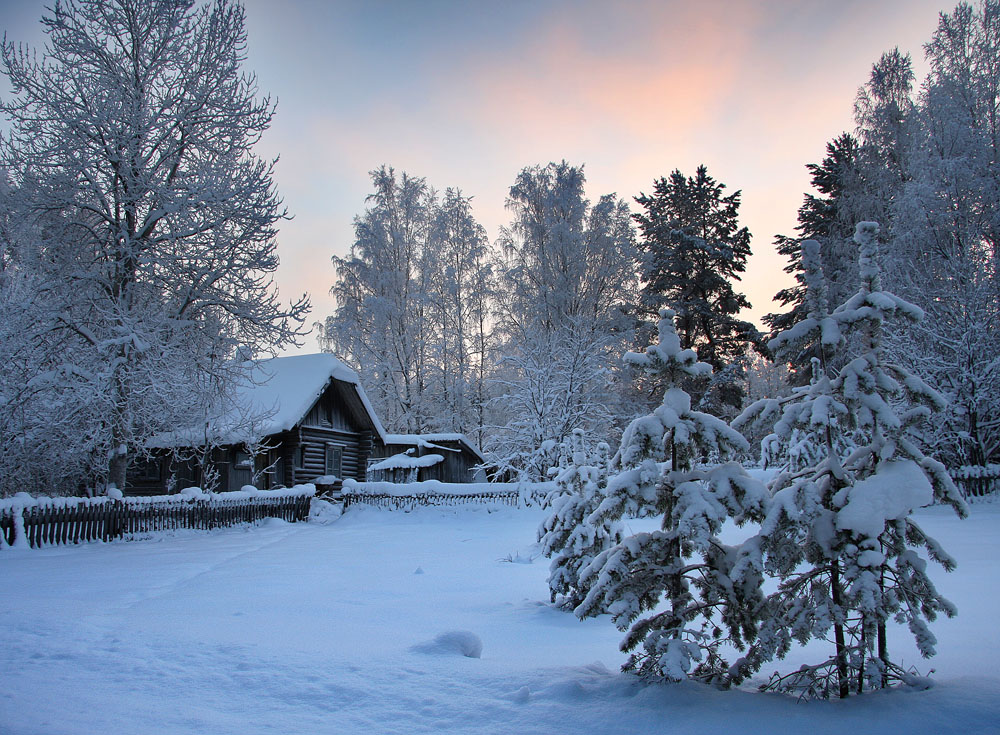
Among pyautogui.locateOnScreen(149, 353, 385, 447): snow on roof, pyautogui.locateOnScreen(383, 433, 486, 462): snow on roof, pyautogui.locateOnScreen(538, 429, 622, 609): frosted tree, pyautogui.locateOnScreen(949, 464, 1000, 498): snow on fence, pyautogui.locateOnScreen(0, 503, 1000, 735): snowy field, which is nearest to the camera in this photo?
pyautogui.locateOnScreen(0, 503, 1000, 735): snowy field

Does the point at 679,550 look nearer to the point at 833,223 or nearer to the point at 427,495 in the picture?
the point at 427,495

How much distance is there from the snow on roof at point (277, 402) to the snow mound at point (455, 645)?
15.0 metres

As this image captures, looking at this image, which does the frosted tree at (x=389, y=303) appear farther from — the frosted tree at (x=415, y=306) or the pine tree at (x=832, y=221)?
the pine tree at (x=832, y=221)

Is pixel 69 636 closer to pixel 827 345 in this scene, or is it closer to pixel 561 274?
pixel 827 345

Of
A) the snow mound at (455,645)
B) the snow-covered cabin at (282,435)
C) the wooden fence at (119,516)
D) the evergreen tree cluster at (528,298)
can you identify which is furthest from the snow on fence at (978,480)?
the wooden fence at (119,516)

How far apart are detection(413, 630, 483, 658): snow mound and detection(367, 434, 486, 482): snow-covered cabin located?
73.5ft

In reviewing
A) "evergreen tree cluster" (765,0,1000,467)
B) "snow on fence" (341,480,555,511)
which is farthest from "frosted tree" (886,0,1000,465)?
"snow on fence" (341,480,555,511)

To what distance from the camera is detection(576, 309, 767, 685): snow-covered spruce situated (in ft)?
12.8

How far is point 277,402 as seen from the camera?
22.1 m

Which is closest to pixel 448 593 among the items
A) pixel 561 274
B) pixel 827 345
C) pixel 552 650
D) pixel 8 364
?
pixel 552 650

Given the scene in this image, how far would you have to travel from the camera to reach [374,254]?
3331 cm

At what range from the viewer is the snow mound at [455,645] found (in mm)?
5078

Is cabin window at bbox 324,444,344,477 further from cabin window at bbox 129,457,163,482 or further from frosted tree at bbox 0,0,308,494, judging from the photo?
frosted tree at bbox 0,0,308,494

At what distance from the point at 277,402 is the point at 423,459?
8.80 metres
